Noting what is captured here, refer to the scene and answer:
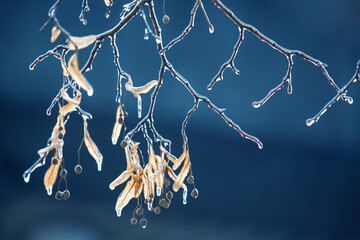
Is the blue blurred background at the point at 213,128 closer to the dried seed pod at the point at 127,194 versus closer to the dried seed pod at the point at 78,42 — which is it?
the dried seed pod at the point at 127,194

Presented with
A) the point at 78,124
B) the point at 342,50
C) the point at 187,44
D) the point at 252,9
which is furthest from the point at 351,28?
the point at 78,124

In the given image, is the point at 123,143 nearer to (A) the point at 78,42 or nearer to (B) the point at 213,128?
(A) the point at 78,42

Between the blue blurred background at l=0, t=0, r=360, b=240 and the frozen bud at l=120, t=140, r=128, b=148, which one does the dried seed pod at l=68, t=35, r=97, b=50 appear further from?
the blue blurred background at l=0, t=0, r=360, b=240

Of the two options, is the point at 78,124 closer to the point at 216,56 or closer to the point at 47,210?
the point at 47,210

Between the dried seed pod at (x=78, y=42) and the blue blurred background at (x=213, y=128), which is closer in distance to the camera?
the dried seed pod at (x=78, y=42)

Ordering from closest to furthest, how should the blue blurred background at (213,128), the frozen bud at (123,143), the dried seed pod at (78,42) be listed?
the dried seed pod at (78,42), the frozen bud at (123,143), the blue blurred background at (213,128)

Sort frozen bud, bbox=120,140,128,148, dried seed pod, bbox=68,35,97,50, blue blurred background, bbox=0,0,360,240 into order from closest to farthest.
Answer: dried seed pod, bbox=68,35,97,50, frozen bud, bbox=120,140,128,148, blue blurred background, bbox=0,0,360,240

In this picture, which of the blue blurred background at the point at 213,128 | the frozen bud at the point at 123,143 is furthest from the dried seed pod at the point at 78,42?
the blue blurred background at the point at 213,128

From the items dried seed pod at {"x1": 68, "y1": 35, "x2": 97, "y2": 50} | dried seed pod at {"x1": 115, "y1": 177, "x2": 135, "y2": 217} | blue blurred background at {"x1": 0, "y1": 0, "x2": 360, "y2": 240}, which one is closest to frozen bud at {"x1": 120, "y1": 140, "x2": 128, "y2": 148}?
Answer: dried seed pod at {"x1": 115, "y1": 177, "x2": 135, "y2": 217}
